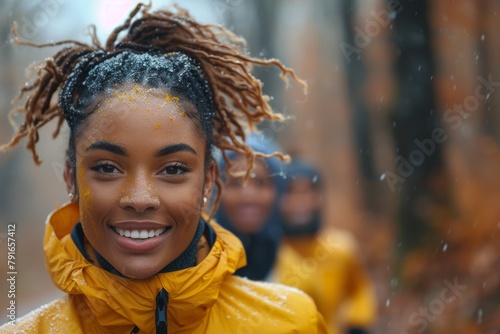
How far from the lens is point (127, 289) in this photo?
3426 mm

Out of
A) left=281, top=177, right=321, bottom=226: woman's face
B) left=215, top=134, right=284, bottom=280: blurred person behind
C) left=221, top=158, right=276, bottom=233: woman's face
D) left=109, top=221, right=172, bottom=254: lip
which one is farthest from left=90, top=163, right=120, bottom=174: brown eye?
left=281, top=177, right=321, bottom=226: woman's face

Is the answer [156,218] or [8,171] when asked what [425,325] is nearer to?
[156,218]

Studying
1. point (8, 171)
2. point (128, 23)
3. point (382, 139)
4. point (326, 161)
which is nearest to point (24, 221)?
point (8, 171)

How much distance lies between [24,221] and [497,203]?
2393 cm

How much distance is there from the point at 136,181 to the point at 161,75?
0.50m

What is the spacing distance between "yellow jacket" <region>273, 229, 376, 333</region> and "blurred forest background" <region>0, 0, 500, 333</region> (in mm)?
2209

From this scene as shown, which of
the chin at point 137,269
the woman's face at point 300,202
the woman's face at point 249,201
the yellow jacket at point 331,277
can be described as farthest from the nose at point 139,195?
the woman's face at point 300,202

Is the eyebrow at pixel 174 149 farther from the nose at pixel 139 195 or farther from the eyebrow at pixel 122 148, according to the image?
the nose at pixel 139 195

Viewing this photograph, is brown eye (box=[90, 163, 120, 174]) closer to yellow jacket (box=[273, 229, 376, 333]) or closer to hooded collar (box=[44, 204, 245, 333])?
hooded collar (box=[44, 204, 245, 333])

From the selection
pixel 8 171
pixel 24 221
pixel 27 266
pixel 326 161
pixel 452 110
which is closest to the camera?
pixel 452 110

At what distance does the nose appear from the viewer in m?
3.36

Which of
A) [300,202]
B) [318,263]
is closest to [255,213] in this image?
[318,263]

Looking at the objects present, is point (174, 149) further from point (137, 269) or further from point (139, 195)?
point (137, 269)

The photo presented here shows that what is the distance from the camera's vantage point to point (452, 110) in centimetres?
1633
